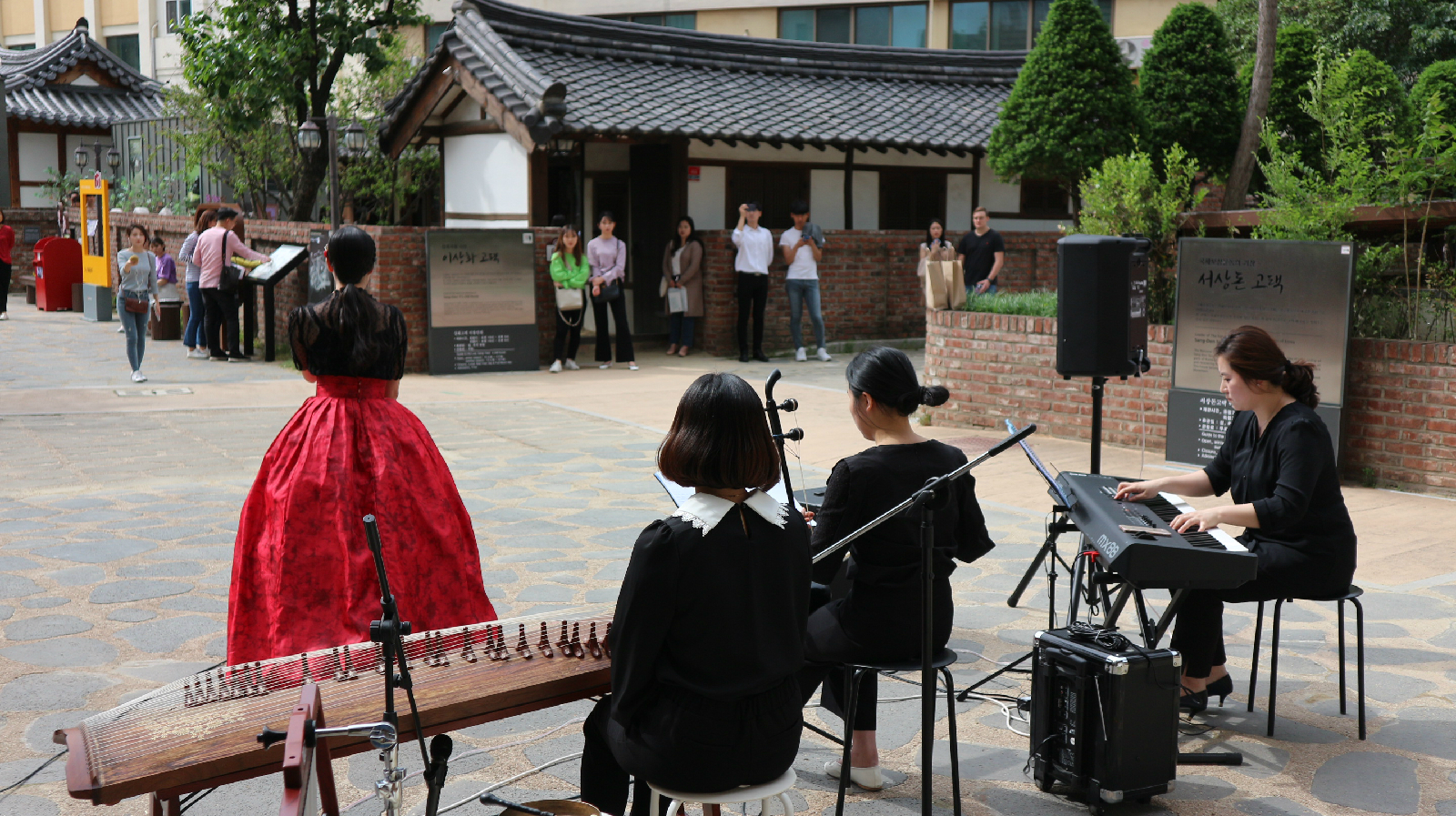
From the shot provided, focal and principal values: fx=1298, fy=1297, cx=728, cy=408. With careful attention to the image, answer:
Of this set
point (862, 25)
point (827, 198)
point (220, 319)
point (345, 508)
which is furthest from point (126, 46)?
point (345, 508)

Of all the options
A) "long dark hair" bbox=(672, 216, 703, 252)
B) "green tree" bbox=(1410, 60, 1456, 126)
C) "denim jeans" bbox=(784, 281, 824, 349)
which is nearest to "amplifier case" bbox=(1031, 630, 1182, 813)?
"green tree" bbox=(1410, 60, 1456, 126)

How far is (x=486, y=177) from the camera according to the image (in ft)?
51.1

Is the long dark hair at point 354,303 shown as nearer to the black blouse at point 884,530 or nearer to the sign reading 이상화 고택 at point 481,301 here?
the black blouse at point 884,530

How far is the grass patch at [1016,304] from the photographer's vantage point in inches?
405

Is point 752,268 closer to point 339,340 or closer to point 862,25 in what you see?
point 339,340

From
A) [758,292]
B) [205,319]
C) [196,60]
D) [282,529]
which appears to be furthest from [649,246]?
[282,529]

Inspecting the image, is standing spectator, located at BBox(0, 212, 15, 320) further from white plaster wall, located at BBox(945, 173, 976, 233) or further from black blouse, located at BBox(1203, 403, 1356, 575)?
black blouse, located at BBox(1203, 403, 1356, 575)

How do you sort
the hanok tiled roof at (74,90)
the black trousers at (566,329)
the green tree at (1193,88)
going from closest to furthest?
the green tree at (1193,88)
the black trousers at (566,329)
the hanok tiled roof at (74,90)

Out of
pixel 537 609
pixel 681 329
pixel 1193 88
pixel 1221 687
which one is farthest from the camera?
pixel 681 329

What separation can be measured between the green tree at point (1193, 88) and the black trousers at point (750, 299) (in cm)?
→ 445

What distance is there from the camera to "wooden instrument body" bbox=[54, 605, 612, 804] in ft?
8.61

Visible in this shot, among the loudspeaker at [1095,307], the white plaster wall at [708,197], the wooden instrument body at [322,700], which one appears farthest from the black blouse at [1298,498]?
the white plaster wall at [708,197]

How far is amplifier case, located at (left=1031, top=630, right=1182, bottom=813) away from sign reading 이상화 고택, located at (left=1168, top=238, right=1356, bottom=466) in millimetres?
4910

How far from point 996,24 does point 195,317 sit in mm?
19225
